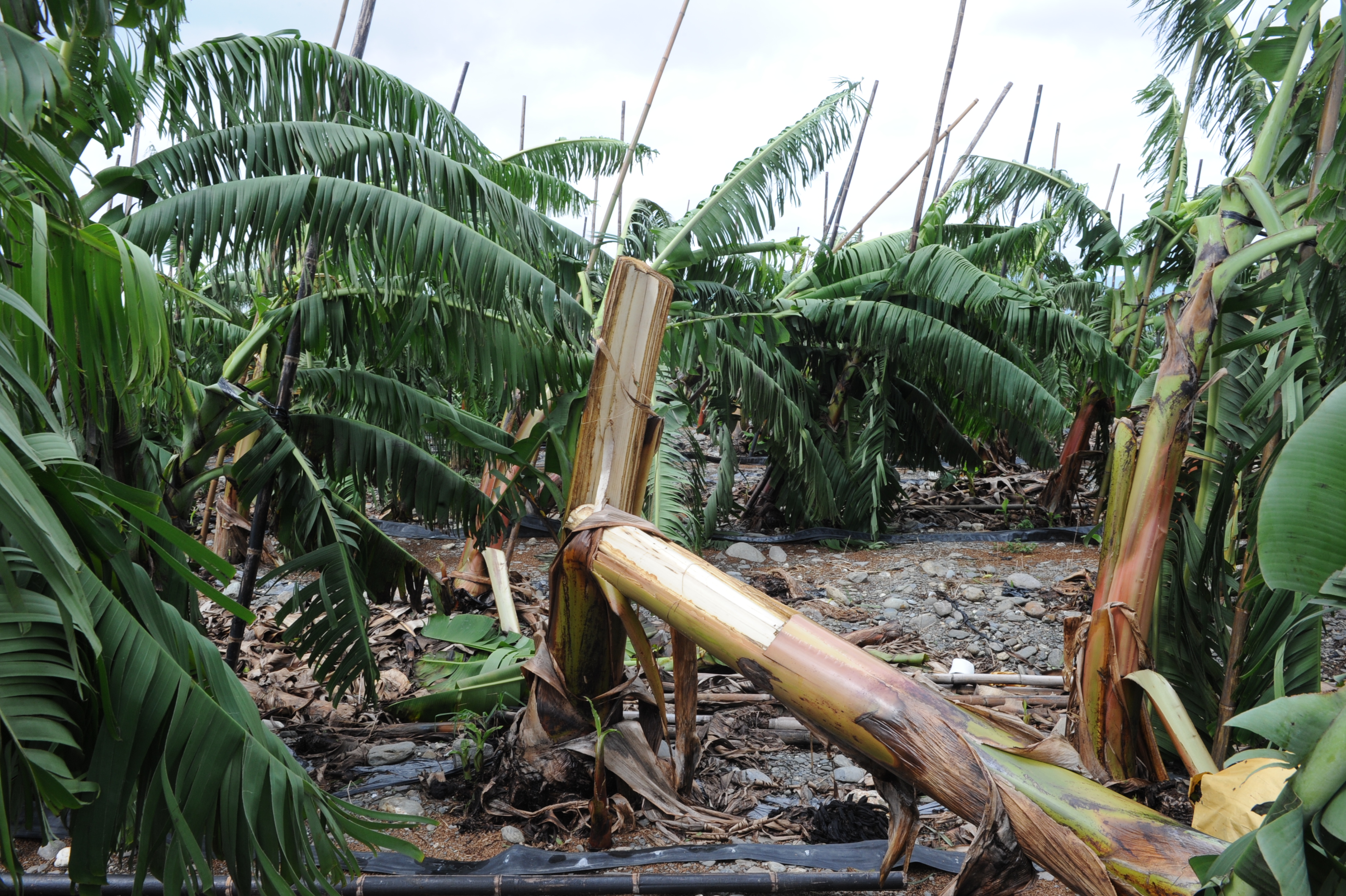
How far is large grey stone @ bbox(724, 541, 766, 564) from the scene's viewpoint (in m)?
6.89

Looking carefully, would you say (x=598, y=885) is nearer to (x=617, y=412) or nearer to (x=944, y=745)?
(x=944, y=745)

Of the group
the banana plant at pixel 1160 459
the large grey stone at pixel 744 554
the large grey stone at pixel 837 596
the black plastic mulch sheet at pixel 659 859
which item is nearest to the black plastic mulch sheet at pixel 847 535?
the large grey stone at pixel 744 554

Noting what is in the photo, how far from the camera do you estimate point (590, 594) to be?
7.46 ft

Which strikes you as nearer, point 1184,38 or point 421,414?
point 421,414

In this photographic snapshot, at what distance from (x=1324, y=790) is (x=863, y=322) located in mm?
6491

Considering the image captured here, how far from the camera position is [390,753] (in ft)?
10.7

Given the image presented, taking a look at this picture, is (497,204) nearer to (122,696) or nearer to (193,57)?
(193,57)

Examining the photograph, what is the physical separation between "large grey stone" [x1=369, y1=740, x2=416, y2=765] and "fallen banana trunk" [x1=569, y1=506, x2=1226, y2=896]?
198 cm

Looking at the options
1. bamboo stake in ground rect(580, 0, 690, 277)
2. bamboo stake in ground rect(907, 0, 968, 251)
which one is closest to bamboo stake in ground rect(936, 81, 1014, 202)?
bamboo stake in ground rect(907, 0, 968, 251)

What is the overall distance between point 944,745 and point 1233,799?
58cm

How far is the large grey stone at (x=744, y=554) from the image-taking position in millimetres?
6887

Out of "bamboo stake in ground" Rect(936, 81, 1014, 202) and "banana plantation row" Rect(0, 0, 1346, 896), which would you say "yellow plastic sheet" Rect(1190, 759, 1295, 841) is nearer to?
"banana plantation row" Rect(0, 0, 1346, 896)

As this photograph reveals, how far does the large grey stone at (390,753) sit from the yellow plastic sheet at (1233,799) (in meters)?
2.74

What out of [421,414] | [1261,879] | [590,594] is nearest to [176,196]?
[421,414]
